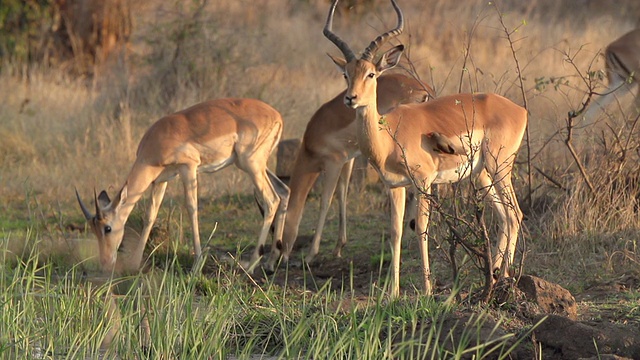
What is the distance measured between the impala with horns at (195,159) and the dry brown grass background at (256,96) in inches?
42.0

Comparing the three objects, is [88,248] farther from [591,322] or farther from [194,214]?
[591,322]

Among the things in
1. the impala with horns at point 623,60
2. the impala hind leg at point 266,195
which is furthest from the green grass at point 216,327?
the impala with horns at point 623,60

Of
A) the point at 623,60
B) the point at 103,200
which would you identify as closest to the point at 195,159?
the point at 103,200

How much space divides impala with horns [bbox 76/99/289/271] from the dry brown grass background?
1068 millimetres

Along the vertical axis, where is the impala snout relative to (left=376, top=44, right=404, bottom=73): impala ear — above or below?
below

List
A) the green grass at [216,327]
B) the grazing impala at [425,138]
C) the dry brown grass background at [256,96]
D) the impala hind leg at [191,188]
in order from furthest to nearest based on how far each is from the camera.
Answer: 1. the impala hind leg at [191,188]
2. the dry brown grass background at [256,96]
3. the grazing impala at [425,138]
4. the green grass at [216,327]

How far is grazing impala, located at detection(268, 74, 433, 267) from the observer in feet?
29.3

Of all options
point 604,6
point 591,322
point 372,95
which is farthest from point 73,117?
point 604,6

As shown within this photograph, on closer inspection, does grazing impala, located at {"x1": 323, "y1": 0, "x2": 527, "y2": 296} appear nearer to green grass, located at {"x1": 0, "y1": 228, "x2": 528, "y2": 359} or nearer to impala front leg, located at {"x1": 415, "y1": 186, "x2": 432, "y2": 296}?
impala front leg, located at {"x1": 415, "y1": 186, "x2": 432, "y2": 296}

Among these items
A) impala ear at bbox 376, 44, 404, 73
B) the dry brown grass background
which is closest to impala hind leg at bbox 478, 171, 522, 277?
the dry brown grass background

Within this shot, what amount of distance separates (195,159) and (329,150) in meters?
1.09

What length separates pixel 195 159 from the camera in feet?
29.3

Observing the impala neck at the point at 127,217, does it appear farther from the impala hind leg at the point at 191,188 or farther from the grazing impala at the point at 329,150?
the grazing impala at the point at 329,150

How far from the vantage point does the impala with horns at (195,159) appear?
28.2ft
